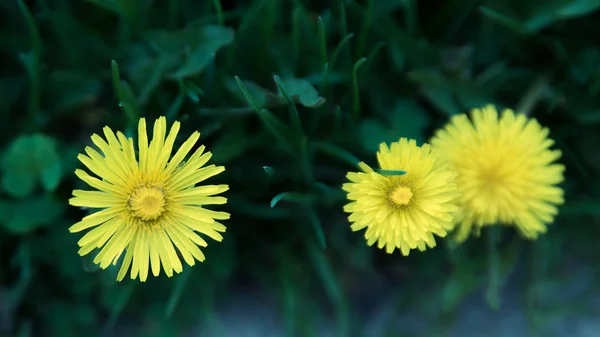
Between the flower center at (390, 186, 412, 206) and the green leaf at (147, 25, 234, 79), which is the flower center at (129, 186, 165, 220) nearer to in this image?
the green leaf at (147, 25, 234, 79)

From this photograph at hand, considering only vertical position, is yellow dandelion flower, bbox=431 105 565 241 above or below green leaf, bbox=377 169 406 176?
above

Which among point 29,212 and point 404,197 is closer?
point 404,197

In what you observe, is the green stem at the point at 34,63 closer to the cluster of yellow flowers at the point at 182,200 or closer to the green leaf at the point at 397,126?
the cluster of yellow flowers at the point at 182,200

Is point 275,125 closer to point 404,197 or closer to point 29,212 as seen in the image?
point 404,197

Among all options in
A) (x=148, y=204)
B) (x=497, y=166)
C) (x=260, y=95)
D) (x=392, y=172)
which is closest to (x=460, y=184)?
(x=497, y=166)

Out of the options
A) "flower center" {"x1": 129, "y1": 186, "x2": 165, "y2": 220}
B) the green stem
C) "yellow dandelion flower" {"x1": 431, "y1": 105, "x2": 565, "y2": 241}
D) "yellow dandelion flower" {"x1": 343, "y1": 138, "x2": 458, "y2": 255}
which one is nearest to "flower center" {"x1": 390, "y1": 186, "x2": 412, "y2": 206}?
"yellow dandelion flower" {"x1": 343, "y1": 138, "x2": 458, "y2": 255}
